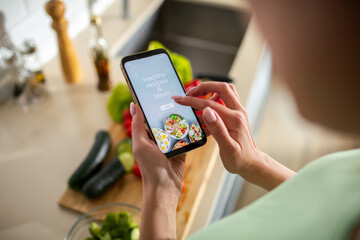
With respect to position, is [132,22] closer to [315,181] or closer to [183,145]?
[183,145]

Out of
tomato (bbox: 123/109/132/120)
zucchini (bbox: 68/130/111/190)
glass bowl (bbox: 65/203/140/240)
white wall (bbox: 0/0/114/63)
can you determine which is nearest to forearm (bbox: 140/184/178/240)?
glass bowl (bbox: 65/203/140/240)

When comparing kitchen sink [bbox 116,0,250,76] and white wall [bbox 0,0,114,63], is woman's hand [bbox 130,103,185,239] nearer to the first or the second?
white wall [bbox 0,0,114,63]

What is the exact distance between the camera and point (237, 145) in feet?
1.95

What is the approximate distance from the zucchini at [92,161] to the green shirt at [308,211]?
477 mm

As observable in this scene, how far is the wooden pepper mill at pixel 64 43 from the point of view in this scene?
0.97 m

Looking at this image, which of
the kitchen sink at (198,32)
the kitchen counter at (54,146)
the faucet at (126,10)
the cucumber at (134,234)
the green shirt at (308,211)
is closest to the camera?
the green shirt at (308,211)

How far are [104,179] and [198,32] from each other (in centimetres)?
98

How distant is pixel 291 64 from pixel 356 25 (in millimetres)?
66

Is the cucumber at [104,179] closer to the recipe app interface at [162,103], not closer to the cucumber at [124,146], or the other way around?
the cucumber at [124,146]

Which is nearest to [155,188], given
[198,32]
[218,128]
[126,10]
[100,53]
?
[218,128]

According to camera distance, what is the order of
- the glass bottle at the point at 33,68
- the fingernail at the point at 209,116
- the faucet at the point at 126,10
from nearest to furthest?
the fingernail at the point at 209,116 < the glass bottle at the point at 33,68 < the faucet at the point at 126,10

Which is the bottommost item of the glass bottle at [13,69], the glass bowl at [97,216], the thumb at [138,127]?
the glass bowl at [97,216]

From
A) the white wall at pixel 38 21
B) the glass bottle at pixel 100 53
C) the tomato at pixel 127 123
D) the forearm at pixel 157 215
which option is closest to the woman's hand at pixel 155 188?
the forearm at pixel 157 215

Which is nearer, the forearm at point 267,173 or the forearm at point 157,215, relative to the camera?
the forearm at point 157,215
